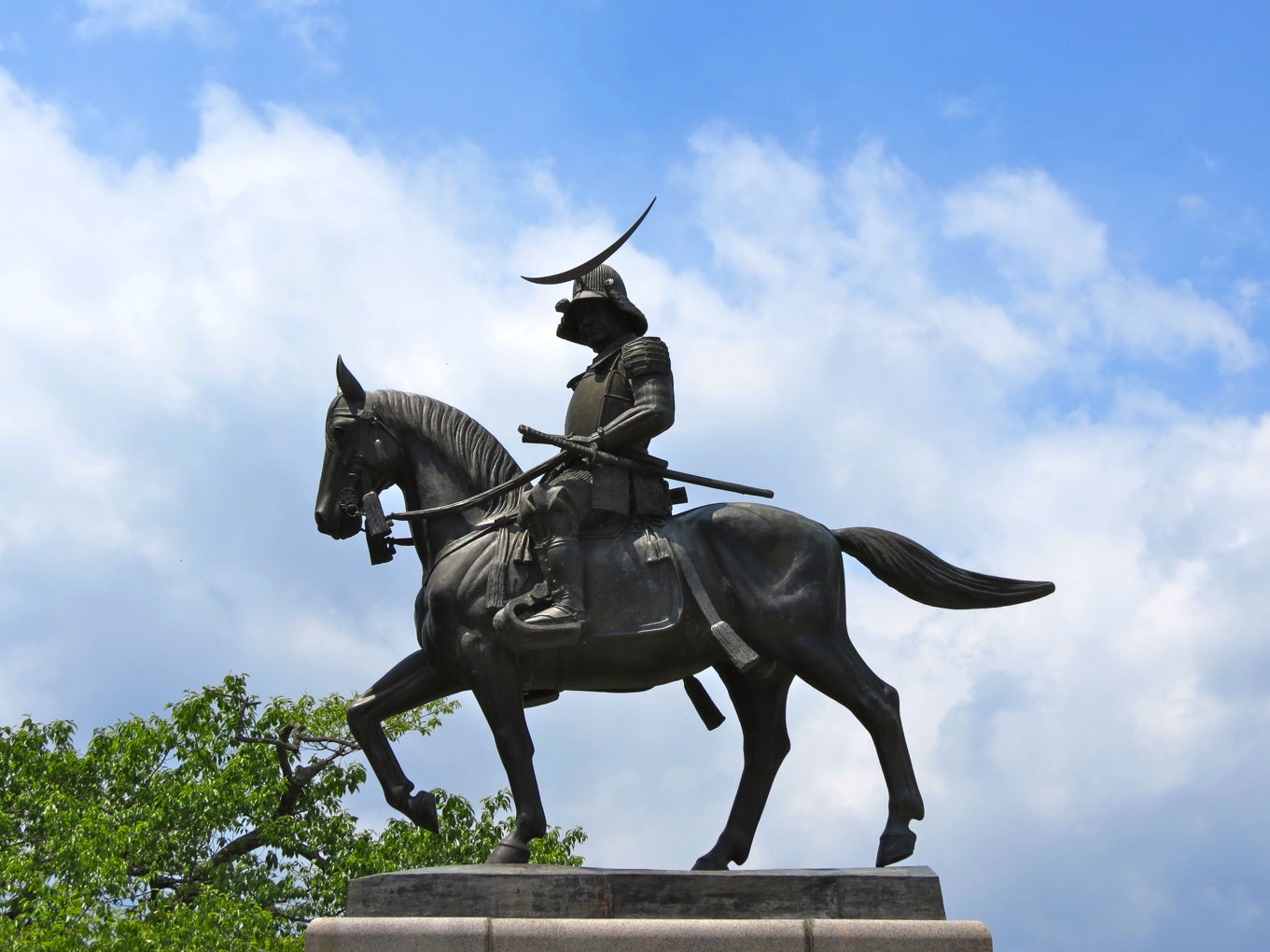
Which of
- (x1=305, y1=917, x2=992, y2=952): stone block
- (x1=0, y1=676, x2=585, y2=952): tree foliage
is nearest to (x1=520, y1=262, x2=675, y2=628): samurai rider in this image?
(x1=305, y1=917, x2=992, y2=952): stone block

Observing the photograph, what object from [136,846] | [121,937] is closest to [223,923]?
[121,937]

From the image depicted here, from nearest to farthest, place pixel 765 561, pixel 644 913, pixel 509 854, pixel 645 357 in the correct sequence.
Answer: pixel 644 913, pixel 509 854, pixel 765 561, pixel 645 357

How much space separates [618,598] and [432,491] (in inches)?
54.6

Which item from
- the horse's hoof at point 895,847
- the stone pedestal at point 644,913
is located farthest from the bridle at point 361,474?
the horse's hoof at point 895,847

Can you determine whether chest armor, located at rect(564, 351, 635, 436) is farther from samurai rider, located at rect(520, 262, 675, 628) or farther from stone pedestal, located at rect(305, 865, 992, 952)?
stone pedestal, located at rect(305, 865, 992, 952)

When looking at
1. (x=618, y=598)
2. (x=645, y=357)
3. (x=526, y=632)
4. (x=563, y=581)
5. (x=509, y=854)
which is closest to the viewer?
(x=509, y=854)

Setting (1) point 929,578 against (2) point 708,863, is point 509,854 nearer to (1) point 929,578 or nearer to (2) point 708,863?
(2) point 708,863

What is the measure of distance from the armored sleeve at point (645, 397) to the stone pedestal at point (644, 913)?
96.0 inches

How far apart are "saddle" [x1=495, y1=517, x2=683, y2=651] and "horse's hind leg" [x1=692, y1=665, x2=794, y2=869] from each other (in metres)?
0.65

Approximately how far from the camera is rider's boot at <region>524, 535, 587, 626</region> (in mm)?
7293

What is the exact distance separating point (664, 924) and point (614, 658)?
1.71 meters

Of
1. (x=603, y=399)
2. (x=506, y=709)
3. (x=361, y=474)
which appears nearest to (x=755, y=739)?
(x=506, y=709)

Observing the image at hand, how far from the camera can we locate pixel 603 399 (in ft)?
26.5

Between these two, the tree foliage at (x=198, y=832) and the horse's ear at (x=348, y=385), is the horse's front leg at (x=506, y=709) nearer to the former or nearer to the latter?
the horse's ear at (x=348, y=385)
